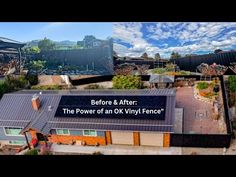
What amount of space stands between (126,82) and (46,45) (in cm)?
282

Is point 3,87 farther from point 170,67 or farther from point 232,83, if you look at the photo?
point 232,83

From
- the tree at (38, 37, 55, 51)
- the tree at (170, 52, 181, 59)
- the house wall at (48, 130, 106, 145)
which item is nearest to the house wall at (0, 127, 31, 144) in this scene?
the house wall at (48, 130, 106, 145)

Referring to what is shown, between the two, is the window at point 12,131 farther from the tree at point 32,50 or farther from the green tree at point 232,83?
the green tree at point 232,83

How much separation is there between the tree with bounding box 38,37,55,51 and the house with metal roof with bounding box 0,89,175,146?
4.93 ft

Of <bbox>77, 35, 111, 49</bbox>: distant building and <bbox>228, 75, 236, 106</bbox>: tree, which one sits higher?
<bbox>77, 35, 111, 49</bbox>: distant building

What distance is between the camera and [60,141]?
10578 mm

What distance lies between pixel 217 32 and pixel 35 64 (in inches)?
230

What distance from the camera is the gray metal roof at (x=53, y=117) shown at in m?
9.99

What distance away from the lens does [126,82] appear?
443 inches

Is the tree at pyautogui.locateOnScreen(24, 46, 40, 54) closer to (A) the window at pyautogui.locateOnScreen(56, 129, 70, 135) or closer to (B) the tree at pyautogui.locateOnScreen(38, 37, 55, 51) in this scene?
(B) the tree at pyautogui.locateOnScreen(38, 37, 55, 51)

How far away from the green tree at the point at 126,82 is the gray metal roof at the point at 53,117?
248 mm

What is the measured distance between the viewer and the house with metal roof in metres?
10.0

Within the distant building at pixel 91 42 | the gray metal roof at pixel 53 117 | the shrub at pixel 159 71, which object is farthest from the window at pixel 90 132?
the shrub at pixel 159 71
